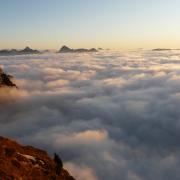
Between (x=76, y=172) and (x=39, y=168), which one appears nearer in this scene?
(x=39, y=168)

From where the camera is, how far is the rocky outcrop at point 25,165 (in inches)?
1716

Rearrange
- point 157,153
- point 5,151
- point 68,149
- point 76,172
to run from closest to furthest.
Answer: point 5,151, point 76,172, point 68,149, point 157,153

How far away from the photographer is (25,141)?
15462cm

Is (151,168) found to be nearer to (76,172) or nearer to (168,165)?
(168,165)

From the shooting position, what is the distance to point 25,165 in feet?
155

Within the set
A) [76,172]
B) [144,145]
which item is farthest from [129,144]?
[76,172]

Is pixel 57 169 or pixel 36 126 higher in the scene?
pixel 57 169

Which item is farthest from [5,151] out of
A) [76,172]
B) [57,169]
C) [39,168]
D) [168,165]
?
[168,165]

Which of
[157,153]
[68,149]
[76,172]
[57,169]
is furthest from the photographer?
[157,153]

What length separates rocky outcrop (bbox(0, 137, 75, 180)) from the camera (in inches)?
1716

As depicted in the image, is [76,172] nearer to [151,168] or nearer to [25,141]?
[25,141]

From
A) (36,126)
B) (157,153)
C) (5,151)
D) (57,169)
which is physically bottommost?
(157,153)

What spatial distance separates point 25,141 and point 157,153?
66143mm

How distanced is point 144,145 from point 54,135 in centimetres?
4885
